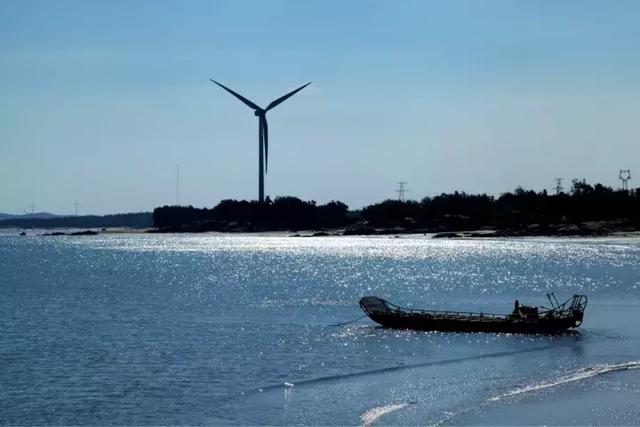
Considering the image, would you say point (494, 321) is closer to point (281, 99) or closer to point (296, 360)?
point (296, 360)

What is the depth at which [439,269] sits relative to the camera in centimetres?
13025

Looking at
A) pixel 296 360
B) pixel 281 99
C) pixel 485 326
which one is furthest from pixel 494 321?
pixel 281 99

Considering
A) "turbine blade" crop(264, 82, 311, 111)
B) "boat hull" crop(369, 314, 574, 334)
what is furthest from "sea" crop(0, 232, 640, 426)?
"turbine blade" crop(264, 82, 311, 111)

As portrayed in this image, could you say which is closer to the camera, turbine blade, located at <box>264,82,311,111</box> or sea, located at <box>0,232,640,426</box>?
sea, located at <box>0,232,640,426</box>

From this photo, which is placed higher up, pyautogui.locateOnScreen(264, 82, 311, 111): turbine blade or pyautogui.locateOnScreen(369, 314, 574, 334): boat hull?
pyautogui.locateOnScreen(264, 82, 311, 111): turbine blade

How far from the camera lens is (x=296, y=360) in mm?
47312

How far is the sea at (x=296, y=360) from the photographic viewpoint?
116 feet

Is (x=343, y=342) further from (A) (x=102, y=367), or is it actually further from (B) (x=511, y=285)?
(B) (x=511, y=285)

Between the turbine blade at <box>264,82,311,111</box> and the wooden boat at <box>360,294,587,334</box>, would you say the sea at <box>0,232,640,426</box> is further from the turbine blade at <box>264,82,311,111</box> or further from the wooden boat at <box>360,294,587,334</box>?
the turbine blade at <box>264,82,311,111</box>

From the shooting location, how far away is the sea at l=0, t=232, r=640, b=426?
35250 mm

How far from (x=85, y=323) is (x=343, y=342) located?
64.1ft

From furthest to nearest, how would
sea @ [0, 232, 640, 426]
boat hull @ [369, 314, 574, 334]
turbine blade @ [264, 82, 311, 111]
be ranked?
turbine blade @ [264, 82, 311, 111]
boat hull @ [369, 314, 574, 334]
sea @ [0, 232, 640, 426]

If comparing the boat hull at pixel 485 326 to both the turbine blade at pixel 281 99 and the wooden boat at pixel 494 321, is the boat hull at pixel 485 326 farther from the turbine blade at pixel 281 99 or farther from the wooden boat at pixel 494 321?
the turbine blade at pixel 281 99

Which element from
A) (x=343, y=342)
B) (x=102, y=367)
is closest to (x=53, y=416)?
(x=102, y=367)
